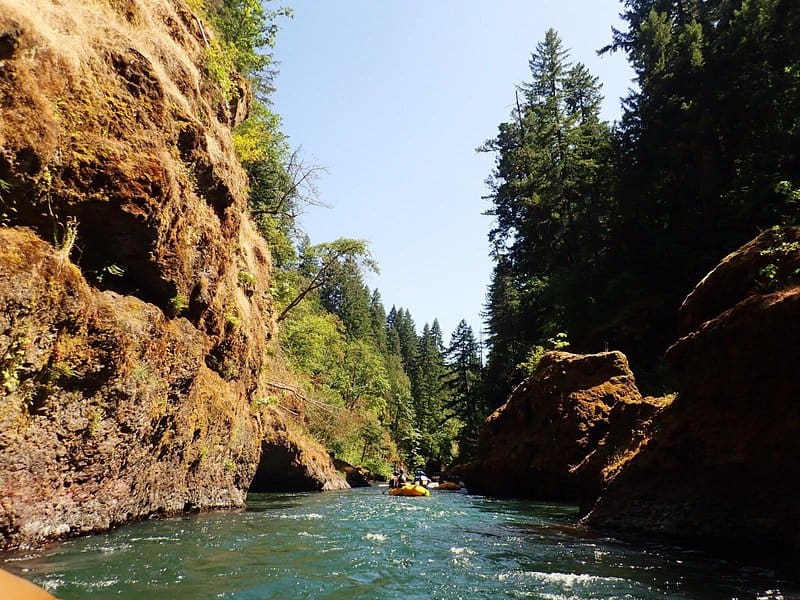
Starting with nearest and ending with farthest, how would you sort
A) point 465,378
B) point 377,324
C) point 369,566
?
point 369,566 → point 465,378 → point 377,324

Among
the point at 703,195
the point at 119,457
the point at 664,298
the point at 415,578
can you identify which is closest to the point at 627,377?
the point at 664,298

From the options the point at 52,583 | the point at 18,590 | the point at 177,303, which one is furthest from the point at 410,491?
the point at 18,590

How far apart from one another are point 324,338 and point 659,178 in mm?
20450

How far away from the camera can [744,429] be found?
7.67 metres

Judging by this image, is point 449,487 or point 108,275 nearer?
point 108,275

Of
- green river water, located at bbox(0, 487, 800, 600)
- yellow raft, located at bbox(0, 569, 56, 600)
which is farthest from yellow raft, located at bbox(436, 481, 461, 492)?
yellow raft, located at bbox(0, 569, 56, 600)

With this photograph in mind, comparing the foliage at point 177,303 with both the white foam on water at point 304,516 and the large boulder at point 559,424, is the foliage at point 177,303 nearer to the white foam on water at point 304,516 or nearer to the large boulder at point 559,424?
the white foam on water at point 304,516

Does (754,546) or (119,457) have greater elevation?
(119,457)

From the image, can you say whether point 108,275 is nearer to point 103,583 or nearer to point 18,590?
point 103,583

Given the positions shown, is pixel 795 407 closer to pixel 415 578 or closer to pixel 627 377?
pixel 415 578

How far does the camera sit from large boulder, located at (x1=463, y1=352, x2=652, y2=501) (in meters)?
16.3

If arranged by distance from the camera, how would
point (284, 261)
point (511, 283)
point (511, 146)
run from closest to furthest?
point (284, 261) → point (511, 146) → point (511, 283)

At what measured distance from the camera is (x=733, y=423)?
7.89 meters

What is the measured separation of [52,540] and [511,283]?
37684 millimetres
